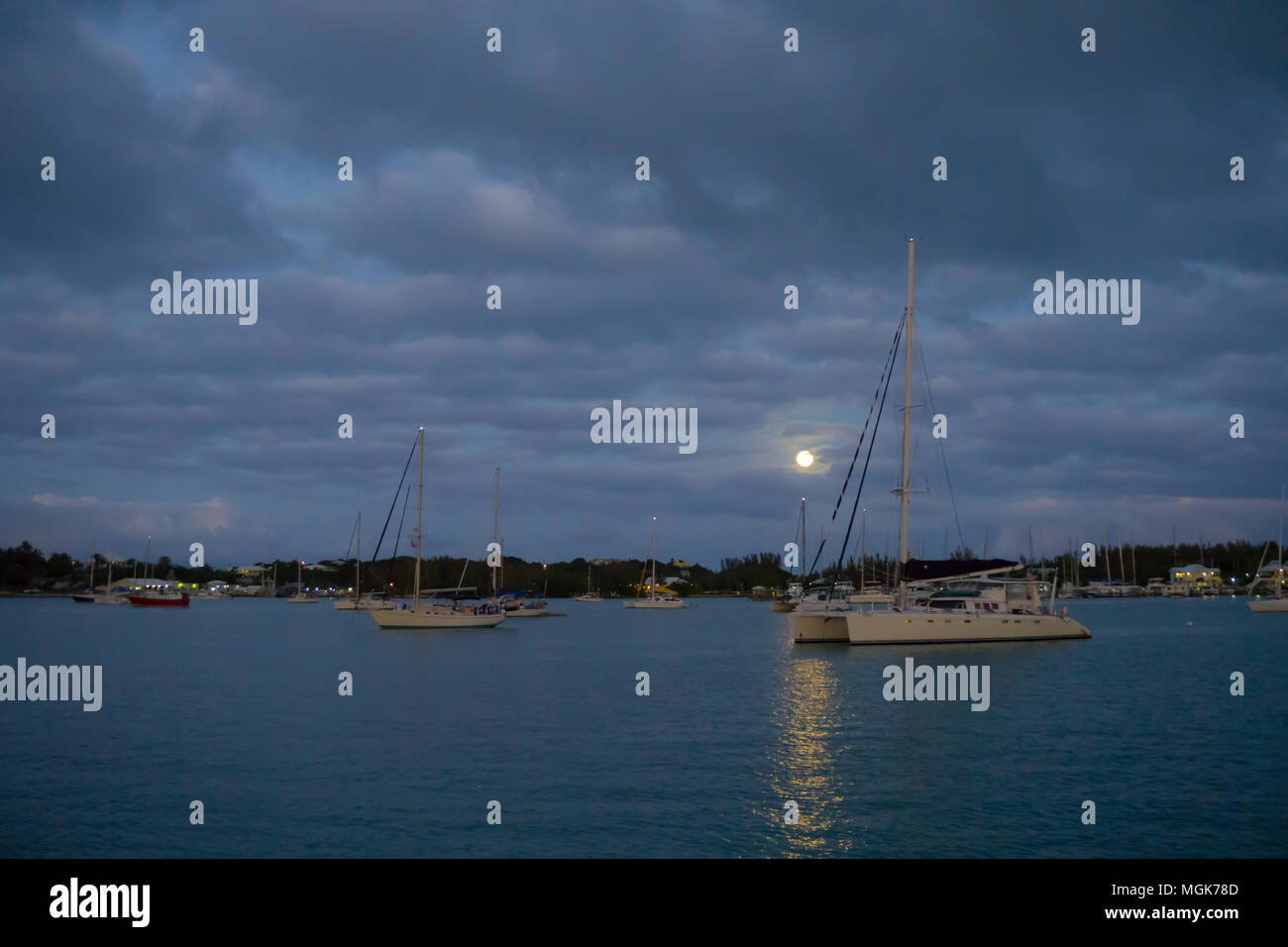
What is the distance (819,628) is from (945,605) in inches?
388

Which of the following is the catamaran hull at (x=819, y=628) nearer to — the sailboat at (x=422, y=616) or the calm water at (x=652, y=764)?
the calm water at (x=652, y=764)

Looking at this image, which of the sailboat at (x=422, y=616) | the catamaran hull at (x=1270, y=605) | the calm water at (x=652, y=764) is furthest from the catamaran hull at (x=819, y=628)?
the catamaran hull at (x=1270, y=605)

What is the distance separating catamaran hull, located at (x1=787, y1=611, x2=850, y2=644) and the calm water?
11.8 metres

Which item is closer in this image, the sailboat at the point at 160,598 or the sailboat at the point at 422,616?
the sailboat at the point at 422,616

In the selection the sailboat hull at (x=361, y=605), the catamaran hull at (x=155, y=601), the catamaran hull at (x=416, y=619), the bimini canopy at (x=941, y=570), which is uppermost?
the bimini canopy at (x=941, y=570)

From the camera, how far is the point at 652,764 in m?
26.4

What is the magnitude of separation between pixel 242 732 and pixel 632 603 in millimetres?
142117

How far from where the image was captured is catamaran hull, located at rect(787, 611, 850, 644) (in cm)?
6531

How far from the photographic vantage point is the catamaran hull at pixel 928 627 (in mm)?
55469
